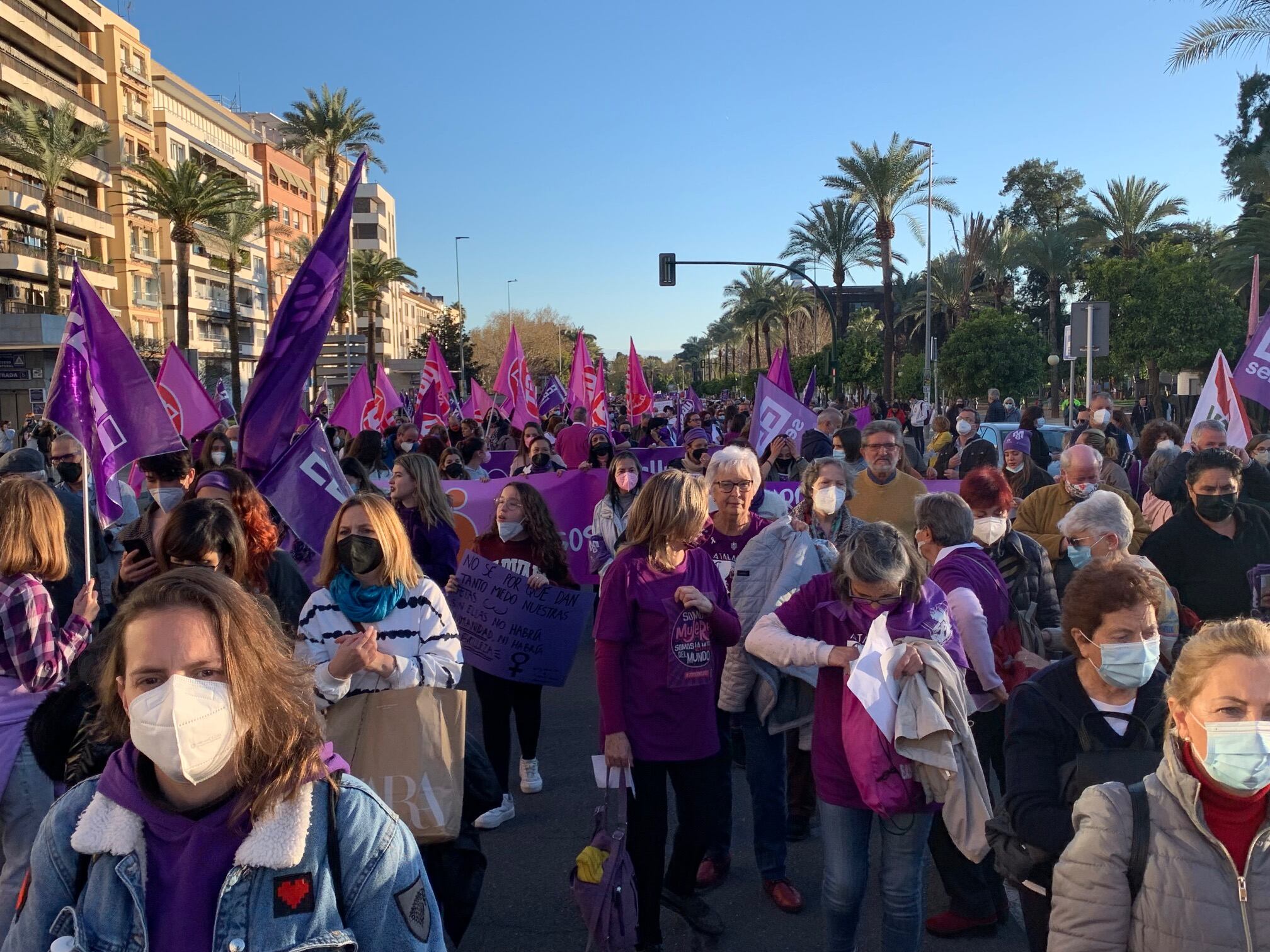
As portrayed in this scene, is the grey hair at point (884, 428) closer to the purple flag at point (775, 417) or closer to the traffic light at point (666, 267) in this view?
the purple flag at point (775, 417)

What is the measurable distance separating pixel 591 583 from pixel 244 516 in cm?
543

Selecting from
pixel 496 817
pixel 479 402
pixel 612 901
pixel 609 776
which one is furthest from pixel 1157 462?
pixel 479 402

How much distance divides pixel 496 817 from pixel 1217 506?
3607 millimetres

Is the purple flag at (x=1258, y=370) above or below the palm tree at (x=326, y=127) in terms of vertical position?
below

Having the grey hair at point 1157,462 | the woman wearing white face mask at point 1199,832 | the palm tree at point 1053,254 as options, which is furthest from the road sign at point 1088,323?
the palm tree at point 1053,254

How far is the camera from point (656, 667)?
3.79 metres

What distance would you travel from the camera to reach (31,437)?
59.2ft

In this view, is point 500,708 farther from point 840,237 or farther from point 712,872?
point 840,237

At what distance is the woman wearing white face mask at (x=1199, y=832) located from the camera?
2.03 meters

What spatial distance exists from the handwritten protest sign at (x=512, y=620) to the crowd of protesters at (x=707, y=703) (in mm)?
108

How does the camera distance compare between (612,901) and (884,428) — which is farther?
(884,428)

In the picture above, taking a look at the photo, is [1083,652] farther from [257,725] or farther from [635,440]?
[635,440]

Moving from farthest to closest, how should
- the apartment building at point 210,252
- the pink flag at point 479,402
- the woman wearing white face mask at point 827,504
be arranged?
the apartment building at point 210,252, the pink flag at point 479,402, the woman wearing white face mask at point 827,504

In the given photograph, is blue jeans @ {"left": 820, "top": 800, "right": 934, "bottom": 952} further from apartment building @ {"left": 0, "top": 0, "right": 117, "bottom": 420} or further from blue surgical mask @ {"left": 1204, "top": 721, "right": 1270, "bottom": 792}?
apartment building @ {"left": 0, "top": 0, "right": 117, "bottom": 420}
